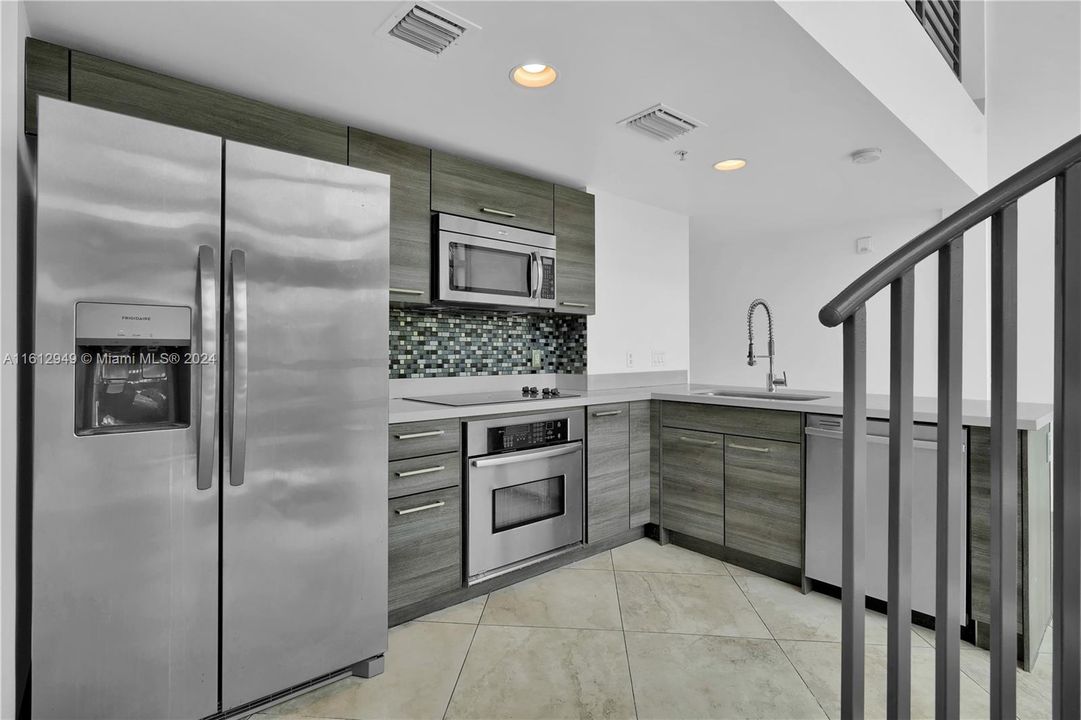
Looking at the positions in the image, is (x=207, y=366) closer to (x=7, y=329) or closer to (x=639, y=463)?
(x=7, y=329)

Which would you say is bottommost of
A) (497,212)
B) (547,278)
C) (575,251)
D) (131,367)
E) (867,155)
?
(131,367)

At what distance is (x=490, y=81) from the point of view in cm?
210

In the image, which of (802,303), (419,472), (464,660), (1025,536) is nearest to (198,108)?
(419,472)

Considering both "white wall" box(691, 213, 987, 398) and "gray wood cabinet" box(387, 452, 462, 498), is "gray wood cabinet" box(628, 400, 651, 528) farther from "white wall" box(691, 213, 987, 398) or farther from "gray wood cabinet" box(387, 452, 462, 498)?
"white wall" box(691, 213, 987, 398)

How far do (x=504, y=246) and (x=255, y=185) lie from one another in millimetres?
1468

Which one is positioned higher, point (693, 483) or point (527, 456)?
point (527, 456)

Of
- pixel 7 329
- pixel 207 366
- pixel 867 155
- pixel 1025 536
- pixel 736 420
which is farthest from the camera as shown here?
pixel 736 420

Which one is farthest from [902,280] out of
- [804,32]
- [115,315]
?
[115,315]

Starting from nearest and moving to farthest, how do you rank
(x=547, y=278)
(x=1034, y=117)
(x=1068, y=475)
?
(x=1068, y=475) < (x=547, y=278) < (x=1034, y=117)

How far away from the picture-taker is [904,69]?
2412 millimetres

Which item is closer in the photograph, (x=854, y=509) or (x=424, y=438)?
(x=854, y=509)

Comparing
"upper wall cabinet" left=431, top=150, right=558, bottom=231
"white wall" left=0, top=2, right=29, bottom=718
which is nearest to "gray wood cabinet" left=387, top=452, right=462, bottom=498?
"white wall" left=0, top=2, right=29, bottom=718

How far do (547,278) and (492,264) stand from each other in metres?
0.38

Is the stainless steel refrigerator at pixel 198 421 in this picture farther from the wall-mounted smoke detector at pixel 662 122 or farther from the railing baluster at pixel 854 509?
the railing baluster at pixel 854 509
